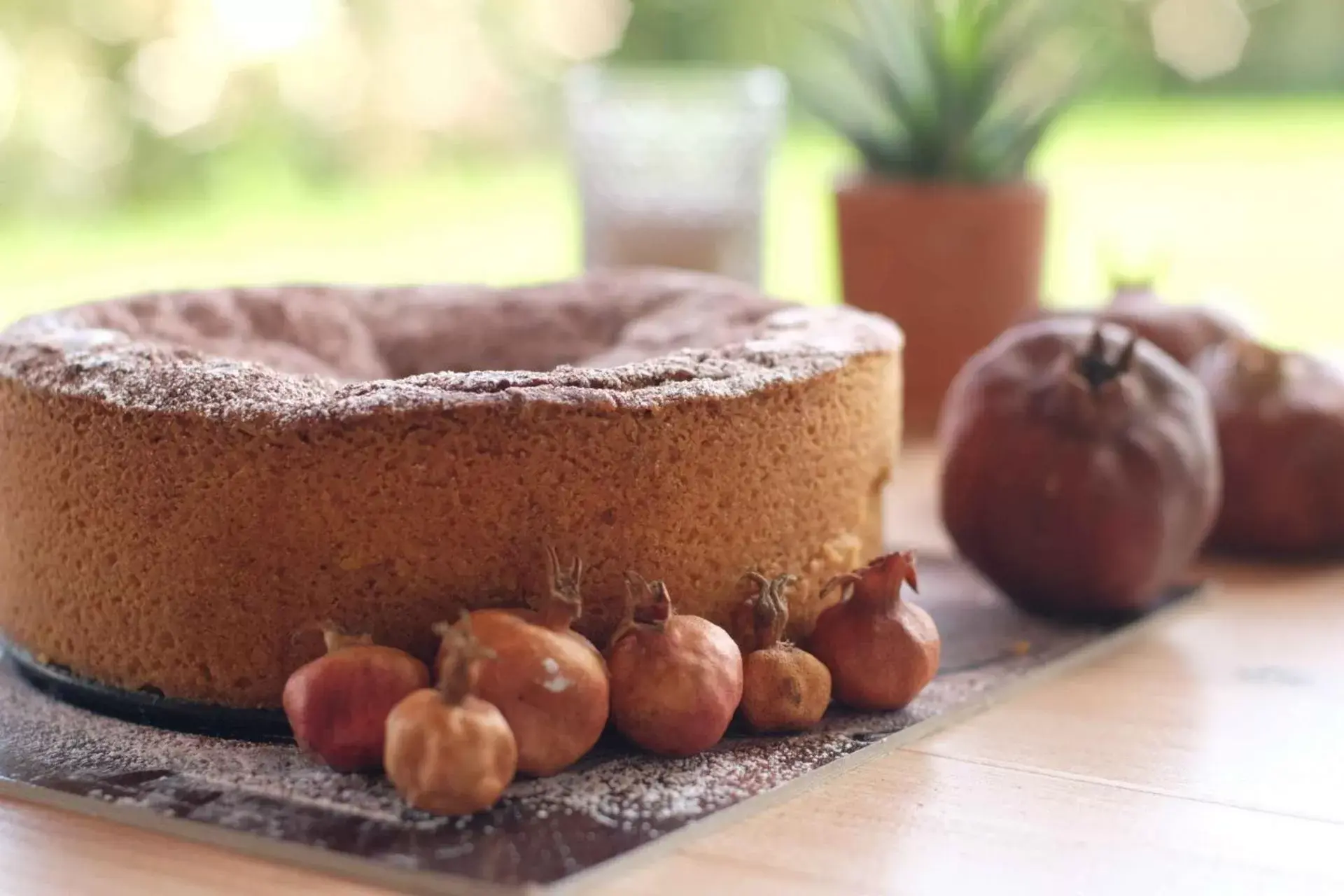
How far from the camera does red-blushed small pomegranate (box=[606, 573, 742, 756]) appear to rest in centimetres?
120

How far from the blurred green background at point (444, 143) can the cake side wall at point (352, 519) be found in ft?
6.44

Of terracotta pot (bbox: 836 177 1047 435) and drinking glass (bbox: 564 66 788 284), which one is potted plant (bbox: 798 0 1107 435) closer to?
terracotta pot (bbox: 836 177 1047 435)

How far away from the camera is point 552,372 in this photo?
1292 mm

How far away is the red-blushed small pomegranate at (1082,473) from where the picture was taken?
1558mm

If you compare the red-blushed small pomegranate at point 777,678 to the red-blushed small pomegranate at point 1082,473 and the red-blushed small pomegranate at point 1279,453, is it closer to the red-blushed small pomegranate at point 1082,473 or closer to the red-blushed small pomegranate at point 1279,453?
the red-blushed small pomegranate at point 1082,473

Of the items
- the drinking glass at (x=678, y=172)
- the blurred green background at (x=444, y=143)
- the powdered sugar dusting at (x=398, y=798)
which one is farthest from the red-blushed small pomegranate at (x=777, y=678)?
the blurred green background at (x=444, y=143)

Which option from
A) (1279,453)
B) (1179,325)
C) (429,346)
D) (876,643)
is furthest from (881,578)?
(1179,325)

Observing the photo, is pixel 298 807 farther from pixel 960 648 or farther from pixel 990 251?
pixel 990 251

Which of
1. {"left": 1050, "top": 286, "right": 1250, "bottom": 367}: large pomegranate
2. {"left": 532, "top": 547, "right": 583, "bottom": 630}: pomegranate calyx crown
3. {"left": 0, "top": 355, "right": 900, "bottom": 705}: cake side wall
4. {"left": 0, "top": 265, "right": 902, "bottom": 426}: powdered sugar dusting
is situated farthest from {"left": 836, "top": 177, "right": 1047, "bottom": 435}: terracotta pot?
{"left": 532, "top": 547, "right": 583, "bottom": 630}: pomegranate calyx crown

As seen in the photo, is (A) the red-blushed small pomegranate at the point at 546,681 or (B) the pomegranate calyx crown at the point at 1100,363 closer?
(A) the red-blushed small pomegranate at the point at 546,681

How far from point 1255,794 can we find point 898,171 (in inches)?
53.6

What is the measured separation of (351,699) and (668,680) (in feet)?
0.72

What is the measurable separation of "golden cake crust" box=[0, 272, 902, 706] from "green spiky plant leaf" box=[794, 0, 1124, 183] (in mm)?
1029

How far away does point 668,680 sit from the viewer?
1.20m
